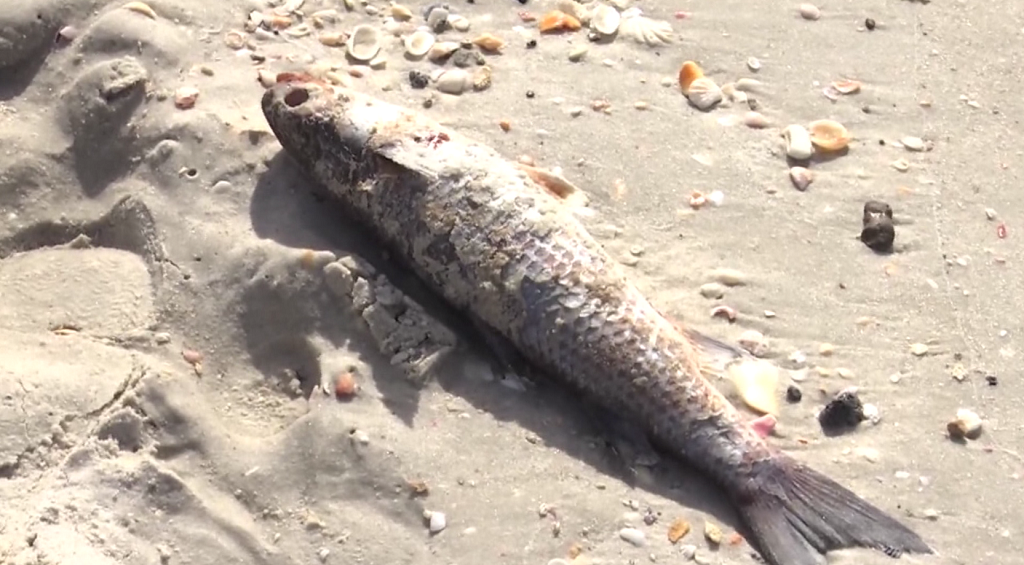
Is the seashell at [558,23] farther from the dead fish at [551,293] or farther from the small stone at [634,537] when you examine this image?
the small stone at [634,537]

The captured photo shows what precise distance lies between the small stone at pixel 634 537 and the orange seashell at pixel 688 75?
90.3 inches

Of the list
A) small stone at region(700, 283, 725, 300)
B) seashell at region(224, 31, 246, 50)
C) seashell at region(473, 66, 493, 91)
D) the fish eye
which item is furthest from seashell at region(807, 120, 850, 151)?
seashell at region(224, 31, 246, 50)

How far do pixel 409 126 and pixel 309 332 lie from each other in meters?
0.94

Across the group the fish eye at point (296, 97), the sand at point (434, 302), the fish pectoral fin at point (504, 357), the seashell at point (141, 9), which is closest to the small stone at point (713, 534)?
the sand at point (434, 302)

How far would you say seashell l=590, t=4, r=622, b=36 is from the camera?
18.3 ft

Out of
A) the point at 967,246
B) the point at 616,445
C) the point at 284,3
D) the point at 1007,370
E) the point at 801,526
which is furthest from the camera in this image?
the point at 284,3

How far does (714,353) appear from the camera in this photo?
438cm

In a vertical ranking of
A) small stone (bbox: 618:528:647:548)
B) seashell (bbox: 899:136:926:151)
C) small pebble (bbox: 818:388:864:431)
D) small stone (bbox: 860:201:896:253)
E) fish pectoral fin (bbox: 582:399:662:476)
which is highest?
seashell (bbox: 899:136:926:151)

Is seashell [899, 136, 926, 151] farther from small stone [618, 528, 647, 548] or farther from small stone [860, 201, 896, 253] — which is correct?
small stone [618, 528, 647, 548]

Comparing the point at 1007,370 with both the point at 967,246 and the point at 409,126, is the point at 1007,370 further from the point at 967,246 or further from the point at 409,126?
the point at 409,126

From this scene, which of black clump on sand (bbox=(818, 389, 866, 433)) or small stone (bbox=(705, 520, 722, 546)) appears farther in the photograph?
black clump on sand (bbox=(818, 389, 866, 433))

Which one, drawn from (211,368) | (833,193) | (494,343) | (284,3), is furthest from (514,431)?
(284,3)

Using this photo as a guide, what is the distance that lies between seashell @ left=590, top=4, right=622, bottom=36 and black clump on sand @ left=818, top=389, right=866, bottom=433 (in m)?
2.23

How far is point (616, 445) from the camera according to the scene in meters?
4.15
